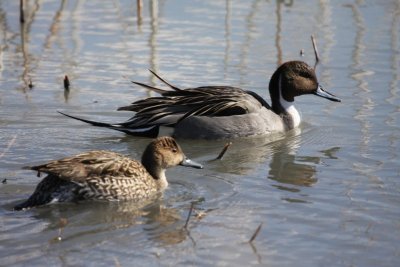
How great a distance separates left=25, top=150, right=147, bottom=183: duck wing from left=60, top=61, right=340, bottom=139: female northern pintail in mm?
2154

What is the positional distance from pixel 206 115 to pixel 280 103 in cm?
108

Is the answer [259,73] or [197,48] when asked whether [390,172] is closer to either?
[259,73]

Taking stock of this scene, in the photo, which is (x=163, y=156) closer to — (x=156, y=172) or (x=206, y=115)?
(x=156, y=172)

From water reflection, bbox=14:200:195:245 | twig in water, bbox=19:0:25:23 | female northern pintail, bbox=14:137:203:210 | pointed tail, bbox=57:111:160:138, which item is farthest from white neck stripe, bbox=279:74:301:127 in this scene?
twig in water, bbox=19:0:25:23

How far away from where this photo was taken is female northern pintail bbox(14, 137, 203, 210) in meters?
Answer: 7.25

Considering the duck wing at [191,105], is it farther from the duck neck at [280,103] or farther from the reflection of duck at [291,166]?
the reflection of duck at [291,166]

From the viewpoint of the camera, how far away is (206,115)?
1018 centimetres

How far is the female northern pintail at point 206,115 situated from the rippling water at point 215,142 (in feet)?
0.54

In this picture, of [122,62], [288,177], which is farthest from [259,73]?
[288,177]

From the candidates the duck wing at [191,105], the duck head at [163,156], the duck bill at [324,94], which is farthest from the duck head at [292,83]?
the duck head at [163,156]

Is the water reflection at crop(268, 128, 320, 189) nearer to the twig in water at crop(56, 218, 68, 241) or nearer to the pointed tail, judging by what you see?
the pointed tail

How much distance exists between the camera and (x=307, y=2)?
52.5 feet

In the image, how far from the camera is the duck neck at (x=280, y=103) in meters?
10.6

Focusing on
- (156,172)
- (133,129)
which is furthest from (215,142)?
(156,172)
